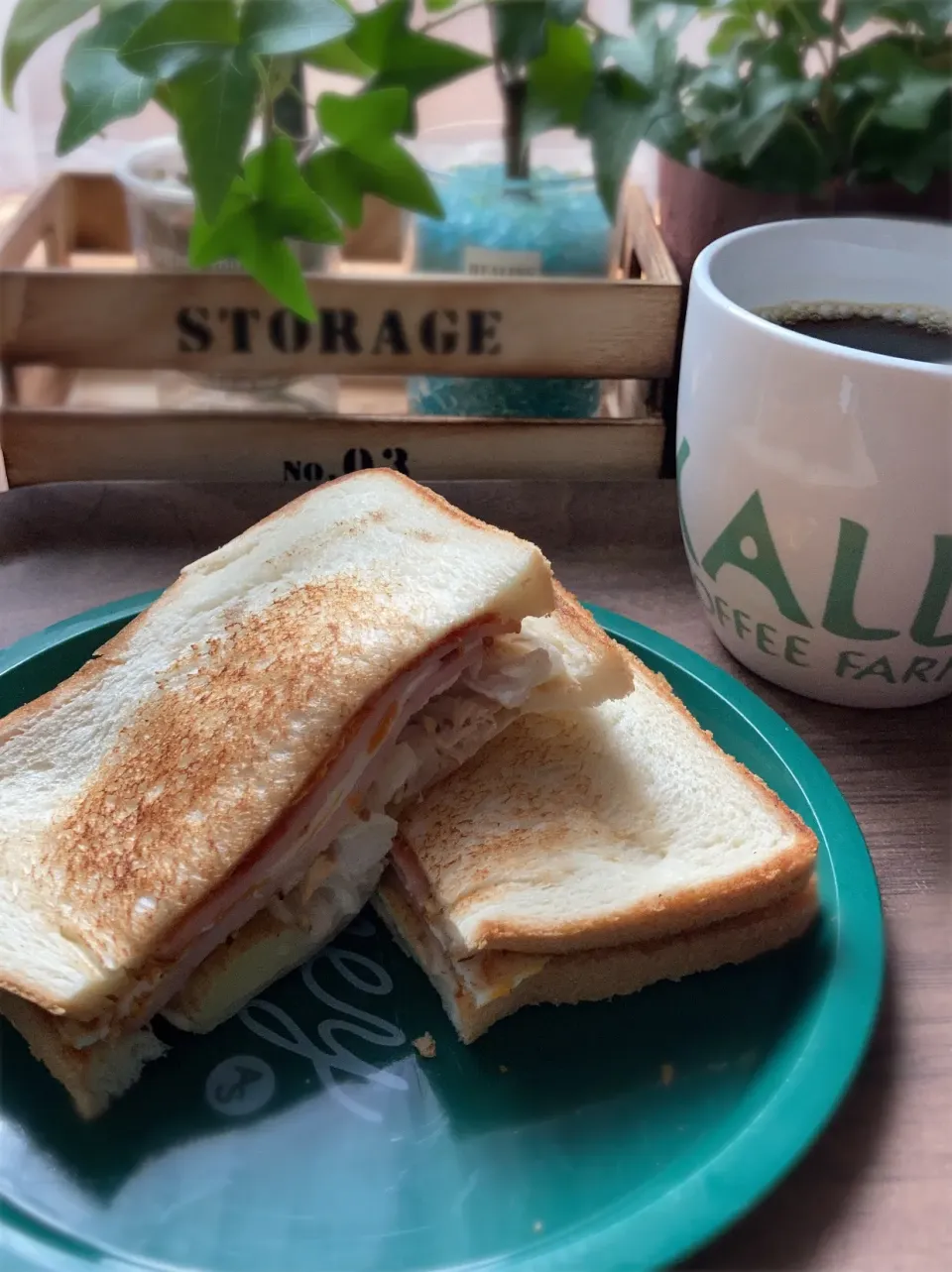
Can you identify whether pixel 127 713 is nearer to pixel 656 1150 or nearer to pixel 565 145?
pixel 656 1150

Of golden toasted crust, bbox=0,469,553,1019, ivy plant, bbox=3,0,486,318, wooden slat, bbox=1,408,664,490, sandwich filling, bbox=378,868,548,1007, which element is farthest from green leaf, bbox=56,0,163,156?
sandwich filling, bbox=378,868,548,1007

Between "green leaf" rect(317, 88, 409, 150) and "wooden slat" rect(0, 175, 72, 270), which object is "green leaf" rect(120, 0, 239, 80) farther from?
"wooden slat" rect(0, 175, 72, 270)

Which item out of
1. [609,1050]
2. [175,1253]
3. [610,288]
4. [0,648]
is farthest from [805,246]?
[175,1253]

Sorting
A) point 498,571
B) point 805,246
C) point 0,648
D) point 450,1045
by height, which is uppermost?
point 805,246

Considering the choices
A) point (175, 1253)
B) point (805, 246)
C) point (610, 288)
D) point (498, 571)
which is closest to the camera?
point (175, 1253)

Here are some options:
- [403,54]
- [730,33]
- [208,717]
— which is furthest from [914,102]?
[208,717]

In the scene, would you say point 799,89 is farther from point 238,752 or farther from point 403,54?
point 238,752

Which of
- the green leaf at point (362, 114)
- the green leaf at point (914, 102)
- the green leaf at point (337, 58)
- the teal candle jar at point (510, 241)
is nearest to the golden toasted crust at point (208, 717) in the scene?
the teal candle jar at point (510, 241)
